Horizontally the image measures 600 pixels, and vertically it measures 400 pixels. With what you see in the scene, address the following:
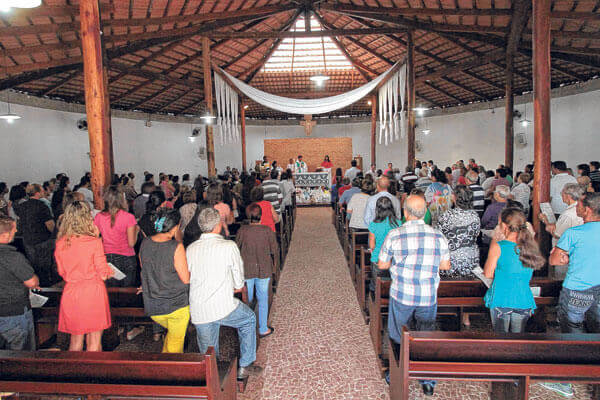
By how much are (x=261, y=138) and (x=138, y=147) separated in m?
6.54

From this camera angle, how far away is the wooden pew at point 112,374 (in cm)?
212

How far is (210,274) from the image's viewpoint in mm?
2686

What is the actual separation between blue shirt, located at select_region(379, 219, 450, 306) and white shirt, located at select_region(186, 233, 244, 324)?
1154 mm

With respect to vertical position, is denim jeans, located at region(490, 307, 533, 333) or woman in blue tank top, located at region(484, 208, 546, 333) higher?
woman in blue tank top, located at region(484, 208, 546, 333)

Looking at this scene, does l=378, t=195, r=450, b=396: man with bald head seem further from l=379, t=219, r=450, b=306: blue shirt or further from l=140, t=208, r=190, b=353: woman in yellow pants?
l=140, t=208, r=190, b=353: woman in yellow pants

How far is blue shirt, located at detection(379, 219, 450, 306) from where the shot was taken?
2666mm

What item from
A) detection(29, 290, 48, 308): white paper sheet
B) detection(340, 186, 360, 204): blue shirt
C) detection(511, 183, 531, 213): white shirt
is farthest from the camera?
detection(340, 186, 360, 204): blue shirt

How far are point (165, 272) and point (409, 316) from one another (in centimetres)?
188

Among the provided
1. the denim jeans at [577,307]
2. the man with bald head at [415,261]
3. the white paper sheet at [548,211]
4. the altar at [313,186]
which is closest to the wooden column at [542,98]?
the white paper sheet at [548,211]

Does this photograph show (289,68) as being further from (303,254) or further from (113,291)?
(113,291)

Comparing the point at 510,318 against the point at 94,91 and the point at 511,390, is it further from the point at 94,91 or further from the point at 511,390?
the point at 94,91

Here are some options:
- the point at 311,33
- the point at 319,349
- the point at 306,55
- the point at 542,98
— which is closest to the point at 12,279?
the point at 319,349

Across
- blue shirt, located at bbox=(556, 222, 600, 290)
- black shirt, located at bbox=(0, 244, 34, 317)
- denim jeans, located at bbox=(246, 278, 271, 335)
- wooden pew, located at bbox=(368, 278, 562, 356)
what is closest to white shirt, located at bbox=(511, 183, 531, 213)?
wooden pew, located at bbox=(368, 278, 562, 356)

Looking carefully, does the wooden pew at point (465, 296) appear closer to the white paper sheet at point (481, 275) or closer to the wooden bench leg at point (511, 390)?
the white paper sheet at point (481, 275)
